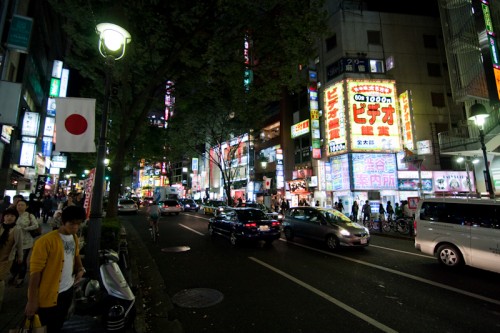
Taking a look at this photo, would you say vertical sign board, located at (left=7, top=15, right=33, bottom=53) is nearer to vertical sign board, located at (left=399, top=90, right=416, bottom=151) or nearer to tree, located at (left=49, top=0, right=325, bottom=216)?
tree, located at (left=49, top=0, right=325, bottom=216)

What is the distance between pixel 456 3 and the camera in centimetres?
1748

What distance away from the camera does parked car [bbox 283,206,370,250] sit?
1028 cm

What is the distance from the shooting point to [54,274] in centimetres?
291

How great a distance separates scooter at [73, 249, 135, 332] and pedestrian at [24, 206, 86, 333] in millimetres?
402


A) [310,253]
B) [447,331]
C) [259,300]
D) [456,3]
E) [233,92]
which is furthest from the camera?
[456,3]

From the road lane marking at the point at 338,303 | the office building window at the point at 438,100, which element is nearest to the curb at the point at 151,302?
the road lane marking at the point at 338,303

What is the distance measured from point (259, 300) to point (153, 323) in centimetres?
214

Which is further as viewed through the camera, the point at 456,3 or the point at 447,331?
the point at 456,3

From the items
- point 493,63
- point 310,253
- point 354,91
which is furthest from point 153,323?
point 354,91

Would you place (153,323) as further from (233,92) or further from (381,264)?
(233,92)

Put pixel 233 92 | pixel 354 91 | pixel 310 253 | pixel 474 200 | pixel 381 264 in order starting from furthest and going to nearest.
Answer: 1. pixel 354 91
2. pixel 233 92
3. pixel 310 253
4. pixel 381 264
5. pixel 474 200

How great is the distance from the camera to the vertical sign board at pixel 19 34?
1222cm

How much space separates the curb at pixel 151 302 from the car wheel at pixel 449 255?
794 centimetres

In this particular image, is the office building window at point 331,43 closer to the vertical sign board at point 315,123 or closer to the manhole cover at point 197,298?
the vertical sign board at point 315,123
